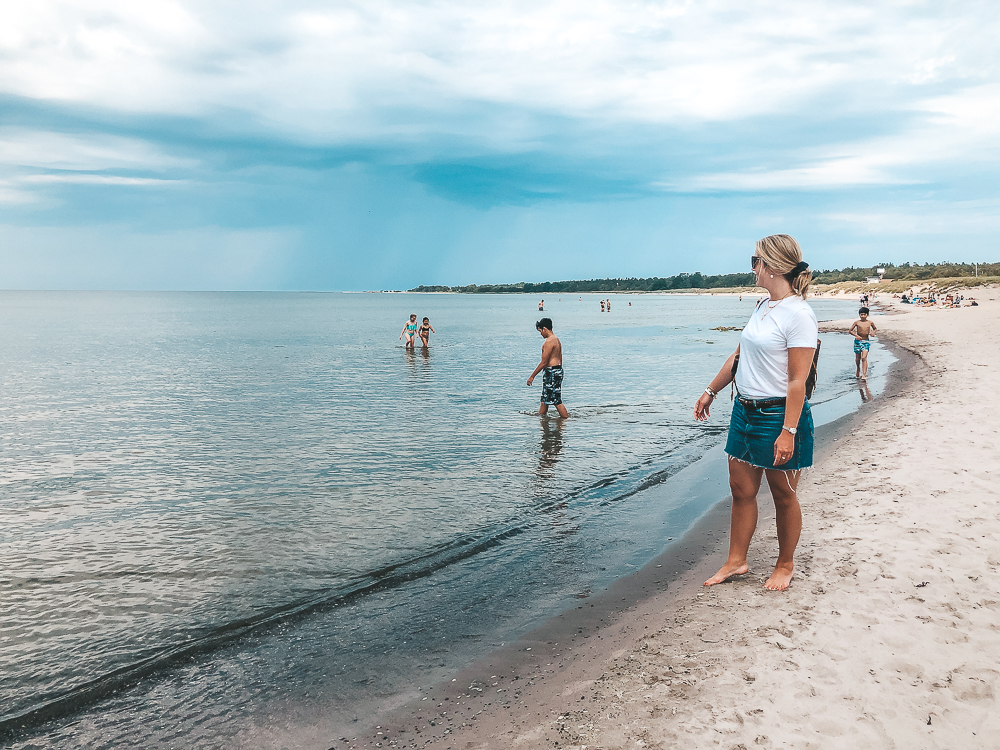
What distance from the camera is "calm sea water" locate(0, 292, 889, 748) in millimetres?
4359

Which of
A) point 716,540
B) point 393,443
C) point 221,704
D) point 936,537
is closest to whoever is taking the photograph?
point 221,704

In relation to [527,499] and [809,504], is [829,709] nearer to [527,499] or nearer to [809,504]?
[809,504]

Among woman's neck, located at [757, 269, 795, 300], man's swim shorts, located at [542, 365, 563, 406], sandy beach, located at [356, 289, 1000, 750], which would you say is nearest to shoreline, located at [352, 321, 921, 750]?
sandy beach, located at [356, 289, 1000, 750]

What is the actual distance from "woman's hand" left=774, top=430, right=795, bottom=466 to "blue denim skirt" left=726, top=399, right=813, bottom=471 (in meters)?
0.08

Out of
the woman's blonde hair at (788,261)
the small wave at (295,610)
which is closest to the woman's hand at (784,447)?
the woman's blonde hair at (788,261)

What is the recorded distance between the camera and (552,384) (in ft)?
46.6

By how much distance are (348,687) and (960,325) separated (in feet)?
131

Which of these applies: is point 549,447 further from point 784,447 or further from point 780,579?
point 784,447

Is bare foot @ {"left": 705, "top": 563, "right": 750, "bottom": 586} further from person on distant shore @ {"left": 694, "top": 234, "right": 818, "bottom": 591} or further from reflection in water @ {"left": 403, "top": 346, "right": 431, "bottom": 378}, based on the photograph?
reflection in water @ {"left": 403, "top": 346, "right": 431, "bottom": 378}

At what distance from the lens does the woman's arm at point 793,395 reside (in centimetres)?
423

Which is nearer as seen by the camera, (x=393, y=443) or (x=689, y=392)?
(x=393, y=443)

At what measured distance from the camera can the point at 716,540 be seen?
6.90 m

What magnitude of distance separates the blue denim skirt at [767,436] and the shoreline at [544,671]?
1.38 metres

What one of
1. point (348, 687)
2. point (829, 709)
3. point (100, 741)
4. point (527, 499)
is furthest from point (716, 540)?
point (100, 741)
